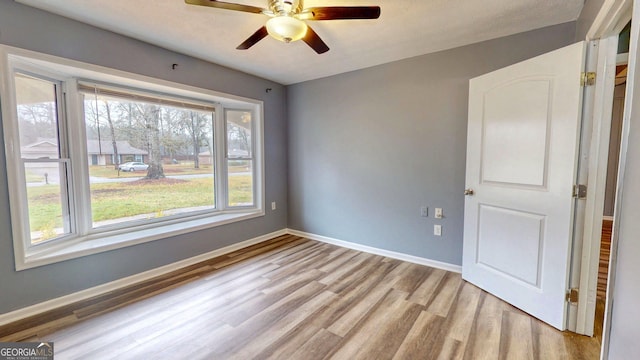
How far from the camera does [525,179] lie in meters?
2.06

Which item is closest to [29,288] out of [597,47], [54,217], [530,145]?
[54,217]

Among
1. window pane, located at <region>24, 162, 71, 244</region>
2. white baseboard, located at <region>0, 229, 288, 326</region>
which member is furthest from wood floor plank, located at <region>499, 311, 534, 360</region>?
window pane, located at <region>24, 162, 71, 244</region>

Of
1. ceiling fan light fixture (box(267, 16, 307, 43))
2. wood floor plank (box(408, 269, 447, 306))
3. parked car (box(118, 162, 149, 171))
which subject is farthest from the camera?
parked car (box(118, 162, 149, 171))

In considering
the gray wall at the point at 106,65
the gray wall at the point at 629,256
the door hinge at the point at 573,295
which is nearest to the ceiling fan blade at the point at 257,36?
the gray wall at the point at 106,65

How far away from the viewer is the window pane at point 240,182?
12.4 ft

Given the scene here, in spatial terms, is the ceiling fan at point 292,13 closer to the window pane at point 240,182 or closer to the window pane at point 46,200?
the window pane at point 46,200

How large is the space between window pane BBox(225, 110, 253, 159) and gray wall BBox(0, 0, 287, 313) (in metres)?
0.36

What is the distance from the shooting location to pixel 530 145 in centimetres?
202

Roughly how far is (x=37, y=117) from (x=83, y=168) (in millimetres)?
527

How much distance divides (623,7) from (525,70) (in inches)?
26.5

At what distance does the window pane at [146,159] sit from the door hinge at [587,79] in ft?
12.2

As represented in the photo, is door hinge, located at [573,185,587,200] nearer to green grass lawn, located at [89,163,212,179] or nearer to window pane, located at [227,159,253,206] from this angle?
window pane, located at [227,159,253,206]

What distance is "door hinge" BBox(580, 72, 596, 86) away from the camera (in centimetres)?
171

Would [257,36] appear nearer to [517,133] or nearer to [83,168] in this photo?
[83,168]
